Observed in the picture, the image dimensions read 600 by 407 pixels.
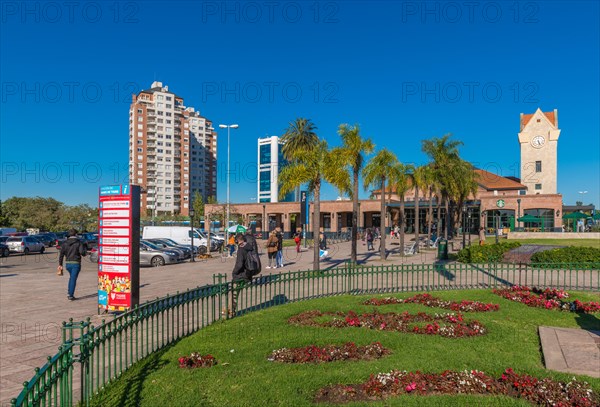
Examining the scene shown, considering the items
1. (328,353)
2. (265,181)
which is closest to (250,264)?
(328,353)

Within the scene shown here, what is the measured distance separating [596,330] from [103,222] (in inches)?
432

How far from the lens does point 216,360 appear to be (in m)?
6.56

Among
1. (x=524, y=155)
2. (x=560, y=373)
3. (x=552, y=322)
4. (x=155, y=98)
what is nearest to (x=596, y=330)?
(x=552, y=322)


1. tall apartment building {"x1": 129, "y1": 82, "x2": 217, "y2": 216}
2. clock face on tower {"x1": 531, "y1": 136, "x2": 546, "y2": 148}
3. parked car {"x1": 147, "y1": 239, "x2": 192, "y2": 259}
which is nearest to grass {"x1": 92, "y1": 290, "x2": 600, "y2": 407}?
parked car {"x1": 147, "y1": 239, "x2": 192, "y2": 259}

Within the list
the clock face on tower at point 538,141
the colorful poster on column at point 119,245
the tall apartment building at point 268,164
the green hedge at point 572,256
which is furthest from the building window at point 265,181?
the colorful poster on column at point 119,245

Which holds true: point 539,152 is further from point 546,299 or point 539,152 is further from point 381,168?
point 546,299

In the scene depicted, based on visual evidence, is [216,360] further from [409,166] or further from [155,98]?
[155,98]

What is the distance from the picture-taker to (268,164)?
168000 mm

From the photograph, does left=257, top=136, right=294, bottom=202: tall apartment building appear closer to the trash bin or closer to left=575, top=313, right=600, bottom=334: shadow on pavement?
the trash bin

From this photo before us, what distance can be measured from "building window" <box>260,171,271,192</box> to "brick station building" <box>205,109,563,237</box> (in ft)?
284

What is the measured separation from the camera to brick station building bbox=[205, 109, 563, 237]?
54594mm

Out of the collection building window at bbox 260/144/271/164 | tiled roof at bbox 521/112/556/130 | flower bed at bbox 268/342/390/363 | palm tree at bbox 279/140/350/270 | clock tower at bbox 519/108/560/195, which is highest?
building window at bbox 260/144/271/164

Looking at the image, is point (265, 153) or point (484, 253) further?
point (265, 153)

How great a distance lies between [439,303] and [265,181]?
157 metres
